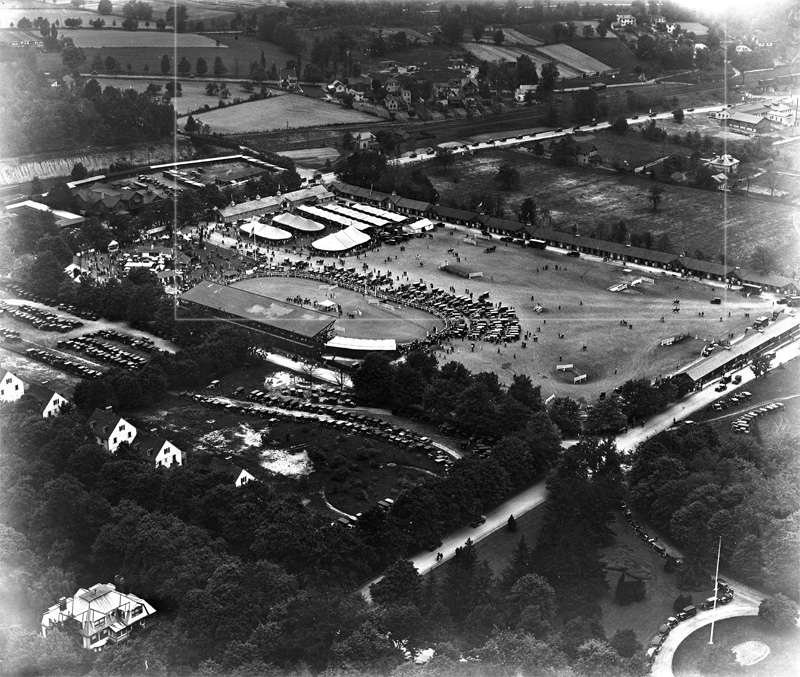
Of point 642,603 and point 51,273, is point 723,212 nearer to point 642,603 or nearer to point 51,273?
point 51,273

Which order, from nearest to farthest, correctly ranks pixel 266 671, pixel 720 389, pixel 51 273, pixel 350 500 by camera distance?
pixel 266 671 → pixel 350 500 → pixel 720 389 → pixel 51 273

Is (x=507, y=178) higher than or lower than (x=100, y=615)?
higher

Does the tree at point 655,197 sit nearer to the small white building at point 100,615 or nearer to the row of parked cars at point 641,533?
the row of parked cars at point 641,533

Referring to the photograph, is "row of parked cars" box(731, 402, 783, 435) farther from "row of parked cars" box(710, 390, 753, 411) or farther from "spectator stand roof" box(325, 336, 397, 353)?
"spectator stand roof" box(325, 336, 397, 353)

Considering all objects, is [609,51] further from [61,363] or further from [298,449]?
[298,449]

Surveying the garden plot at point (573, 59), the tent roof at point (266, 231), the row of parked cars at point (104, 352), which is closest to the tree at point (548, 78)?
the garden plot at point (573, 59)

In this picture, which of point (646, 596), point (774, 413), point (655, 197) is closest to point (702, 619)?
point (646, 596)

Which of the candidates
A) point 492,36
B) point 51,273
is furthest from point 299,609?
point 492,36

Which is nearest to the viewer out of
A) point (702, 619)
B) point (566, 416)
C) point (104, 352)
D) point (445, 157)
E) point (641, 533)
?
point (702, 619)
